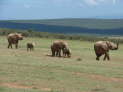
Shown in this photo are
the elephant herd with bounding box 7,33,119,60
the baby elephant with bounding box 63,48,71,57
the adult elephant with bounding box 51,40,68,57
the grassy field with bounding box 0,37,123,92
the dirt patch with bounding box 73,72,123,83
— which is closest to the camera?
the grassy field with bounding box 0,37,123,92

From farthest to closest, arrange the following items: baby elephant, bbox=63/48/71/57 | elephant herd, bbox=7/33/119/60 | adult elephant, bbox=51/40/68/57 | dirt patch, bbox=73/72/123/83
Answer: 1. adult elephant, bbox=51/40/68/57
2. baby elephant, bbox=63/48/71/57
3. elephant herd, bbox=7/33/119/60
4. dirt patch, bbox=73/72/123/83

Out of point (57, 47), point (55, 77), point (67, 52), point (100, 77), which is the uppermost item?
point (55, 77)

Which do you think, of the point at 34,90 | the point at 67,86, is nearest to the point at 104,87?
the point at 67,86

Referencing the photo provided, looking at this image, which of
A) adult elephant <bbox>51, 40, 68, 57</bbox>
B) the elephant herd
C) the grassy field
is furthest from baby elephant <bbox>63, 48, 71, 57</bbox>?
the grassy field

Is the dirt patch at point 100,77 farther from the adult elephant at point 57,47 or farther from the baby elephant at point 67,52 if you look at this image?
the adult elephant at point 57,47

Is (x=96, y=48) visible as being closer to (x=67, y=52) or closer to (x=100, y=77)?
(x=67, y=52)

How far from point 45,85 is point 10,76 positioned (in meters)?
3.04

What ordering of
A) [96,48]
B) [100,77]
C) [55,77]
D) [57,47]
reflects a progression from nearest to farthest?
[55,77]
[100,77]
[96,48]
[57,47]

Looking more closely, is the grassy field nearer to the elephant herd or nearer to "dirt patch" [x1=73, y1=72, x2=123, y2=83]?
"dirt patch" [x1=73, y1=72, x2=123, y2=83]

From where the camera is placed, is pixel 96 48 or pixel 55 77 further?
pixel 96 48

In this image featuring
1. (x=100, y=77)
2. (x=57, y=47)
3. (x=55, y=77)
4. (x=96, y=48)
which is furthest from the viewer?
(x=57, y=47)

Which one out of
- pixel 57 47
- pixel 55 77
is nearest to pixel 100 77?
pixel 55 77

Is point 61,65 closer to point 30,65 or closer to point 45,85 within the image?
point 30,65

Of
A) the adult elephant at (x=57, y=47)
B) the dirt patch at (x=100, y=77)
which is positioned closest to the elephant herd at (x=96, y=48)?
the adult elephant at (x=57, y=47)
